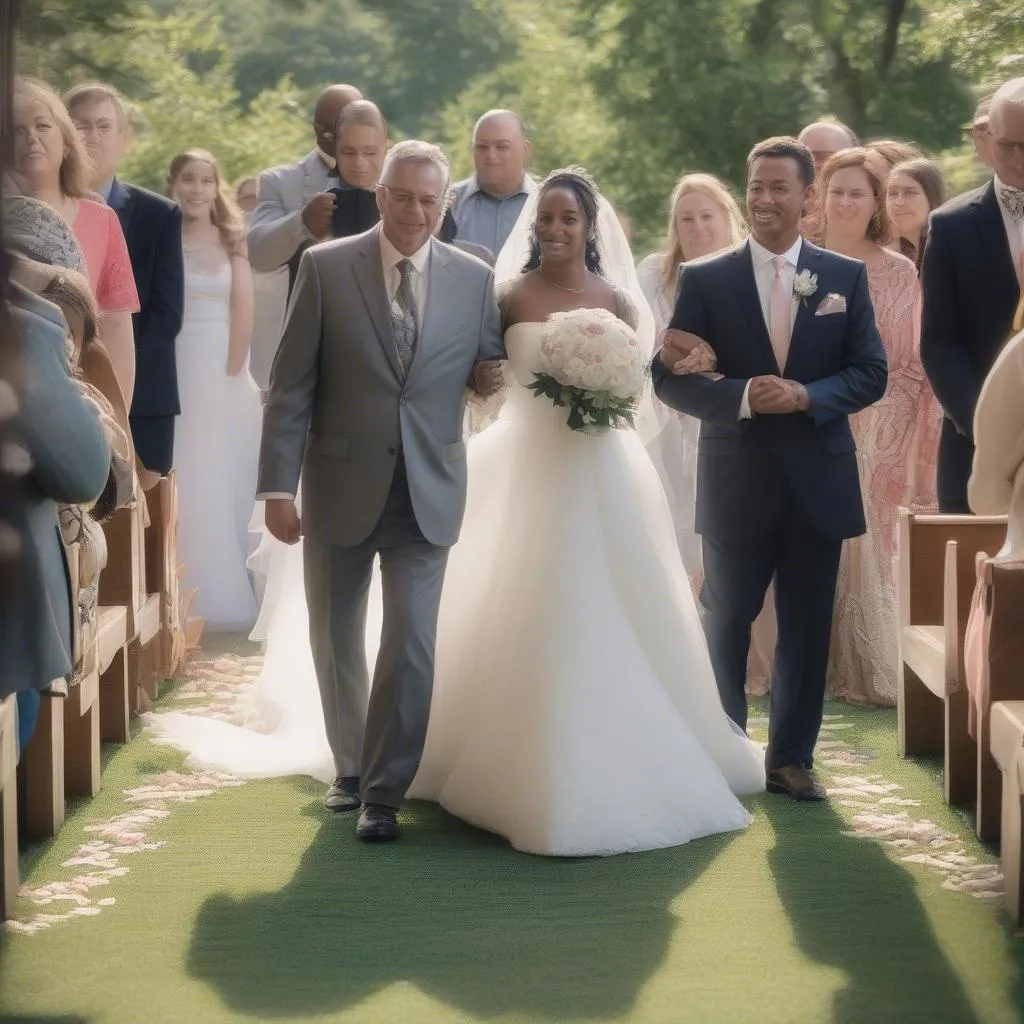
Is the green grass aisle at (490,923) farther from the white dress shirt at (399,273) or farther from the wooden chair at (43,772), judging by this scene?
the white dress shirt at (399,273)

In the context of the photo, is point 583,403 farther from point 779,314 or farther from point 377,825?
point 377,825

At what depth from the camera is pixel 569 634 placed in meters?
6.50

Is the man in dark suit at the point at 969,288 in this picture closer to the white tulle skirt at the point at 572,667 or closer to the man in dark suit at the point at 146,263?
the white tulle skirt at the point at 572,667

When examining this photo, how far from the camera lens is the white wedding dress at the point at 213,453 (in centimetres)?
1108

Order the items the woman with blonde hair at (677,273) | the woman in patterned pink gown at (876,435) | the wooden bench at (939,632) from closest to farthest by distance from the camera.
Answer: the wooden bench at (939,632) < the woman in patterned pink gown at (876,435) < the woman with blonde hair at (677,273)

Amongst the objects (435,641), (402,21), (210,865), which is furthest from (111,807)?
(402,21)

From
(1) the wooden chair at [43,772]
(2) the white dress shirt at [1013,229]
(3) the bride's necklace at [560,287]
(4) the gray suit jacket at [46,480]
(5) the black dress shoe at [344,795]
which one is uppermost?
(2) the white dress shirt at [1013,229]

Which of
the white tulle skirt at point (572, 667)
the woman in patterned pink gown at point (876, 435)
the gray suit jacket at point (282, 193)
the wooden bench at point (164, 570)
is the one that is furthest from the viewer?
the gray suit jacket at point (282, 193)

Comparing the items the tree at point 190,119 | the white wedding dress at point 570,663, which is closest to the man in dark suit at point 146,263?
the white wedding dress at point 570,663

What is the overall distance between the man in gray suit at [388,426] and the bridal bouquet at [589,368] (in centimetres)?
29

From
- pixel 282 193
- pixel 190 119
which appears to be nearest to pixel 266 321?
pixel 282 193

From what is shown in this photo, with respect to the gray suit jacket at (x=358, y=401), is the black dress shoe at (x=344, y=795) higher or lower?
lower

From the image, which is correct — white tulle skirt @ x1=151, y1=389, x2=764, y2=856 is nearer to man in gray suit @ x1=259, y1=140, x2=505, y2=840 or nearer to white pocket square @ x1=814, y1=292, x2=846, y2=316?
man in gray suit @ x1=259, y1=140, x2=505, y2=840

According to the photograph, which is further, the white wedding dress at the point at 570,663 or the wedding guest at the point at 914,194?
the wedding guest at the point at 914,194
